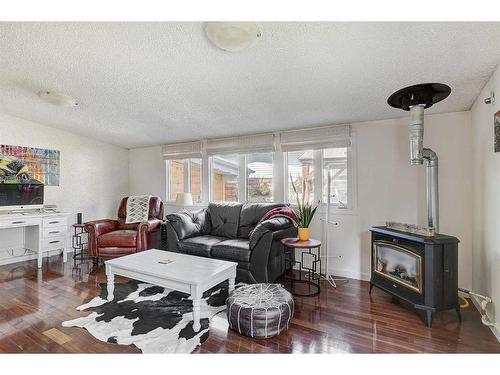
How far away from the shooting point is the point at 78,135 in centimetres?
462

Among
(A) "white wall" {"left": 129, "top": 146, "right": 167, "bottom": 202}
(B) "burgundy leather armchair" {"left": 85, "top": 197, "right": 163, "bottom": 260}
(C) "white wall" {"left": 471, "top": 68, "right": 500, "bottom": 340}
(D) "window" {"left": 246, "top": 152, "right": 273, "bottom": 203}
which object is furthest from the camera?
(A) "white wall" {"left": 129, "top": 146, "right": 167, "bottom": 202}

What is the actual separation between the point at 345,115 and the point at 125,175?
4484mm

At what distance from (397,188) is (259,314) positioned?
→ 2.25 m

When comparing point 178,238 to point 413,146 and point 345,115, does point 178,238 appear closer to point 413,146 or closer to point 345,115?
point 345,115

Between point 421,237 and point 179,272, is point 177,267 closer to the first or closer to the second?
point 179,272

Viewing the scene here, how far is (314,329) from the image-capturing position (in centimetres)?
206

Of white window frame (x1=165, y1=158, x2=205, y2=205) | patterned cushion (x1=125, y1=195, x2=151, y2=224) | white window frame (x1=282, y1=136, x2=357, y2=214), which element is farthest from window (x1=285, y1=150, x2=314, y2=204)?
patterned cushion (x1=125, y1=195, x2=151, y2=224)

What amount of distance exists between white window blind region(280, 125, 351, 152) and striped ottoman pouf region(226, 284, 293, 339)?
2.09 meters

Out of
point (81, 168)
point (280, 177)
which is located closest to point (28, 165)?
point (81, 168)

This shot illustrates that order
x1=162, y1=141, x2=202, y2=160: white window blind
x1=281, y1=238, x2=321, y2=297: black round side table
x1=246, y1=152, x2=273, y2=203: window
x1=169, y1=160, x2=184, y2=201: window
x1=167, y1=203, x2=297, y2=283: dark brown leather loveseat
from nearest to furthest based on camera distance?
x1=281, y1=238, x2=321, y2=297: black round side table → x1=167, y1=203, x2=297, y2=283: dark brown leather loveseat → x1=246, y1=152, x2=273, y2=203: window → x1=162, y1=141, x2=202, y2=160: white window blind → x1=169, y1=160, x2=184, y2=201: window

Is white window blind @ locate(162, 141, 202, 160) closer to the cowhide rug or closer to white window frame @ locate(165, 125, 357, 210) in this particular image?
white window frame @ locate(165, 125, 357, 210)

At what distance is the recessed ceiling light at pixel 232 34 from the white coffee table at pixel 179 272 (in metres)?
1.75

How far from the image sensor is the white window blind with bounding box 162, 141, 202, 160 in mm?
4523

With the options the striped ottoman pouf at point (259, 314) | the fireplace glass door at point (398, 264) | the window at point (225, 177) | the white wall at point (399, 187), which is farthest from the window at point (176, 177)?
the fireplace glass door at point (398, 264)
